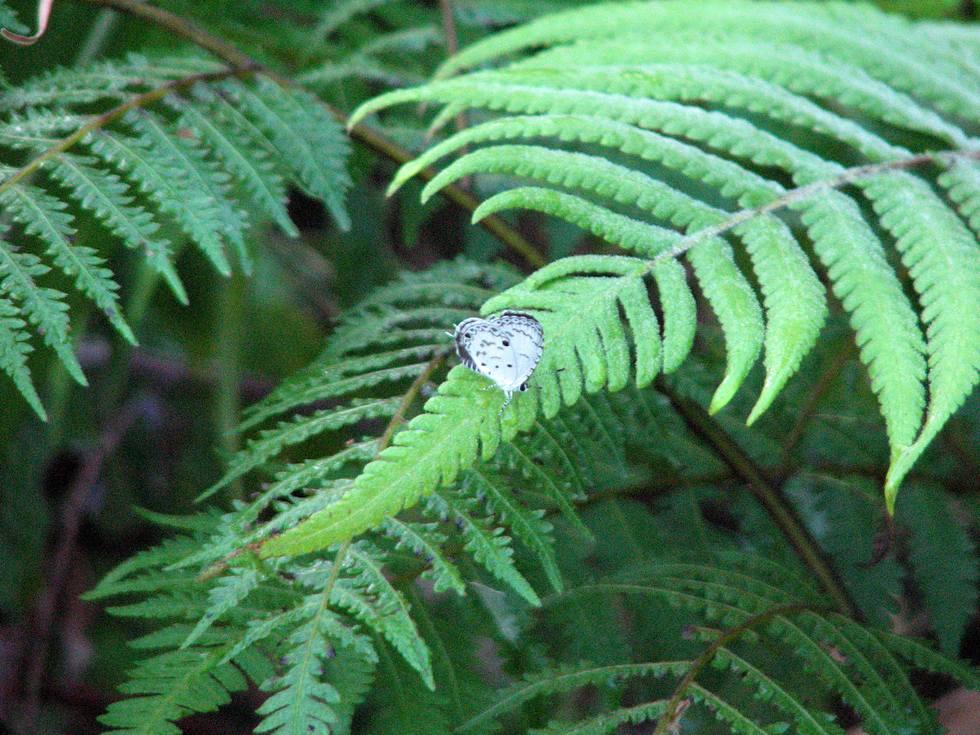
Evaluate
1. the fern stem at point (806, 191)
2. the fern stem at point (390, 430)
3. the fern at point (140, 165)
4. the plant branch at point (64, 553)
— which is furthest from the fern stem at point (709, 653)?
the plant branch at point (64, 553)

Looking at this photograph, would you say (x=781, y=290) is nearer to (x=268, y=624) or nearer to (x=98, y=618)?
(x=268, y=624)

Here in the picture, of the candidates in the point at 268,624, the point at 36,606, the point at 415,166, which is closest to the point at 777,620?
the point at 268,624

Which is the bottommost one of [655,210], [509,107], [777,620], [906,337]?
[777,620]

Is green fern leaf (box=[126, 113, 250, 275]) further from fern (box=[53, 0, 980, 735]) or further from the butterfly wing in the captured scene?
the butterfly wing

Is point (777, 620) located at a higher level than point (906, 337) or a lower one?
lower

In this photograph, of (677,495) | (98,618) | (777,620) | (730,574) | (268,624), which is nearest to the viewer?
(268,624)

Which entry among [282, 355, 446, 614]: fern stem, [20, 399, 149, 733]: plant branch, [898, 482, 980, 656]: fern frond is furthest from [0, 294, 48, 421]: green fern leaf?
[20, 399, 149, 733]: plant branch

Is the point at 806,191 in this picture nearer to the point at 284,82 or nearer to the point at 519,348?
the point at 519,348
